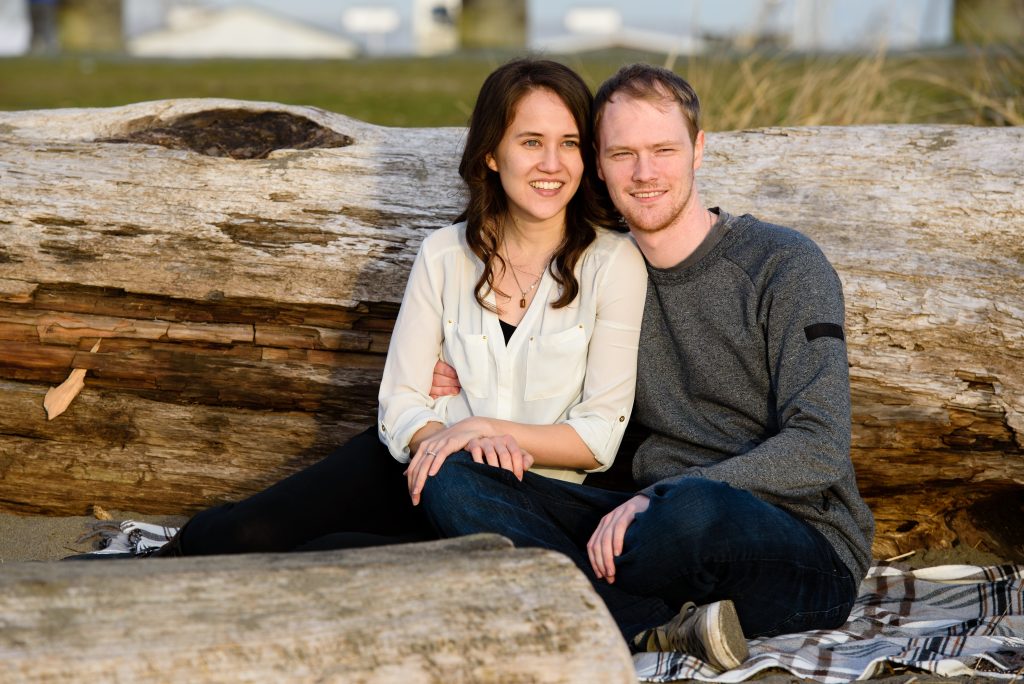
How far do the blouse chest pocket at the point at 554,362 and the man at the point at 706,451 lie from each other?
201mm

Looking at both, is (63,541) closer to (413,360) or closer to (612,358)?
(413,360)

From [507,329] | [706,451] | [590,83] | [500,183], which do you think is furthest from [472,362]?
[590,83]

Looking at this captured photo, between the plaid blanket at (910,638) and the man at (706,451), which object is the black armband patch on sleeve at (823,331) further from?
the plaid blanket at (910,638)

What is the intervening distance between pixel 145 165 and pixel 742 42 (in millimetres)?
4486

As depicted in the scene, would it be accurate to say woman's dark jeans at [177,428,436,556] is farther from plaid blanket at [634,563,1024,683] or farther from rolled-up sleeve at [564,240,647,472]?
plaid blanket at [634,563,1024,683]

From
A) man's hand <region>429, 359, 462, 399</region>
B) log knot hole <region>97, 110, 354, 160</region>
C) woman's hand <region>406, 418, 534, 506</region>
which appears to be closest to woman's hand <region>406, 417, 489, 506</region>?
woman's hand <region>406, 418, 534, 506</region>

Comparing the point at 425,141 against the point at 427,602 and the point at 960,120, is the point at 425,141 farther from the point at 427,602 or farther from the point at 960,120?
the point at 960,120

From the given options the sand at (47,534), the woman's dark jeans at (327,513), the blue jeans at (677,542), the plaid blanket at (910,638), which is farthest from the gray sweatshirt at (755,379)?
the sand at (47,534)

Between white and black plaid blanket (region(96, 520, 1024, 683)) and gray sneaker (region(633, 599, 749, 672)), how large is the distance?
2 cm

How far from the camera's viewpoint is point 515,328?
3.23 m

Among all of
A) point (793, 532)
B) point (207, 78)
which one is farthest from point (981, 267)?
point (207, 78)

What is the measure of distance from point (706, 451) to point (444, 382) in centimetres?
78

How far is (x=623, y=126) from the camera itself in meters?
3.05

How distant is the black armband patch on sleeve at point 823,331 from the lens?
292 centimetres
